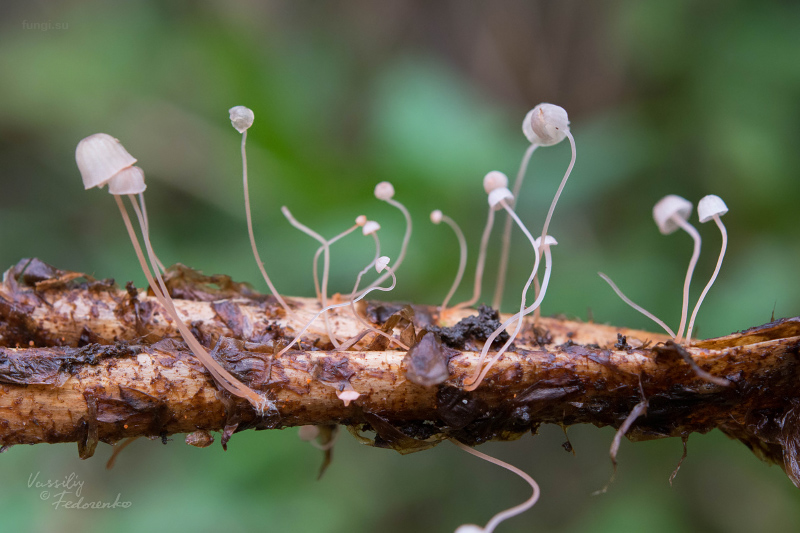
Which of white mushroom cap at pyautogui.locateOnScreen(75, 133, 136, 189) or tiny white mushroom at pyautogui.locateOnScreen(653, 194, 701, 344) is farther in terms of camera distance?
tiny white mushroom at pyautogui.locateOnScreen(653, 194, 701, 344)

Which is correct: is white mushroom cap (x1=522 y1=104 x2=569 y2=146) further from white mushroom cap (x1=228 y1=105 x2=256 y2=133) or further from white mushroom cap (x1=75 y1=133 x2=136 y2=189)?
white mushroom cap (x1=75 y1=133 x2=136 y2=189)

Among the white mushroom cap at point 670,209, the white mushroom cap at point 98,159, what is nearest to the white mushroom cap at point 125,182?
the white mushroom cap at point 98,159

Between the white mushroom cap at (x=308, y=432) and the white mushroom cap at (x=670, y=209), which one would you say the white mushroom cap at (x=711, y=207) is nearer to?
the white mushroom cap at (x=670, y=209)

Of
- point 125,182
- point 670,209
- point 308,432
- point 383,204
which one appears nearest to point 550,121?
point 670,209

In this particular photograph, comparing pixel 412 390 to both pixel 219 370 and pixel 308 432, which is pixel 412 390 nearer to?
pixel 219 370

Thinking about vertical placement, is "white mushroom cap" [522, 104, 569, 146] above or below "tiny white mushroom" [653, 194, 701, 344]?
above

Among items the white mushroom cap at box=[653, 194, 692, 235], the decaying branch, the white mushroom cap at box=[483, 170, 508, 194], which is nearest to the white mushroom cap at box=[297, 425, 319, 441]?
Answer: the decaying branch
